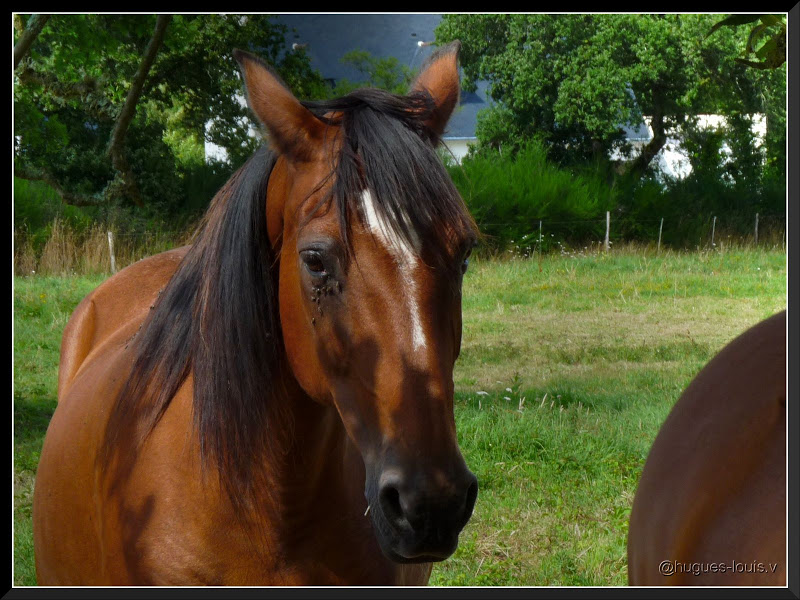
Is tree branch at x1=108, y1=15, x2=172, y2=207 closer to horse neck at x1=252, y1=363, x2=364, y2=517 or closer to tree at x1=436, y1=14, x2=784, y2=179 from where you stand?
tree at x1=436, y1=14, x2=784, y2=179

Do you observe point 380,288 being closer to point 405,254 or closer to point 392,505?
point 405,254

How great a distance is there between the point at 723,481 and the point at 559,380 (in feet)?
15.4

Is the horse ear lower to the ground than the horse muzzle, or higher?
higher

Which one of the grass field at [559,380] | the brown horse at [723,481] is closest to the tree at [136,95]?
the grass field at [559,380]

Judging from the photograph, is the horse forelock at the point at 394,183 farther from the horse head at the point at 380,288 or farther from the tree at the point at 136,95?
the tree at the point at 136,95

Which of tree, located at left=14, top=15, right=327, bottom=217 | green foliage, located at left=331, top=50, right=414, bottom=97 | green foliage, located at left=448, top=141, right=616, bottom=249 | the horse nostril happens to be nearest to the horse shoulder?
the horse nostril

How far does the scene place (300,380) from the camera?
1.63 m

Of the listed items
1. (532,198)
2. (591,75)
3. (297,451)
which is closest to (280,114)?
(297,451)

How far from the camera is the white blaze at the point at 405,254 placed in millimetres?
1374

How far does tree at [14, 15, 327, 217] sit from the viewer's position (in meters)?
4.88

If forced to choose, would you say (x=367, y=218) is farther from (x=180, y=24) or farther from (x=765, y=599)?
(x=180, y=24)

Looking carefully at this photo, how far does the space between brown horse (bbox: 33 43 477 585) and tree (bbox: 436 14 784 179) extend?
462cm

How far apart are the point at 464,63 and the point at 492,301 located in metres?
2.53

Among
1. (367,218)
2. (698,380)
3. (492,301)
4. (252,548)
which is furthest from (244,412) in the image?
(492,301)
